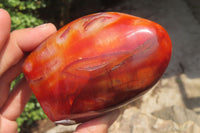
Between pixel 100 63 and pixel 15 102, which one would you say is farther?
pixel 15 102

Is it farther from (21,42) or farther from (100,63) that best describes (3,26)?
(100,63)

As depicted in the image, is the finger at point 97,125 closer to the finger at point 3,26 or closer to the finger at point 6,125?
the finger at point 6,125

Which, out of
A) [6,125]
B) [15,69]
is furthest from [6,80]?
[6,125]

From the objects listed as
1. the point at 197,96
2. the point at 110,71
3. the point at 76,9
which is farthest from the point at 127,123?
the point at 76,9

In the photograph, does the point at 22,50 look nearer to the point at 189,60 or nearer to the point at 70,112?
the point at 70,112

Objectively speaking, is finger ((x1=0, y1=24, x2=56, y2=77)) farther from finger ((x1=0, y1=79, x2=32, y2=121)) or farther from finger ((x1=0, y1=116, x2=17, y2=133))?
finger ((x1=0, y1=116, x2=17, y2=133))

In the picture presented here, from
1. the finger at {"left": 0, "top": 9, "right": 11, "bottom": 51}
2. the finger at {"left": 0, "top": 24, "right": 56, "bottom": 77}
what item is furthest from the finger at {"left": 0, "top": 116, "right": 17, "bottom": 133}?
the finger at {"left": 0, "top": 9, "right": 11, "bottom": 51}

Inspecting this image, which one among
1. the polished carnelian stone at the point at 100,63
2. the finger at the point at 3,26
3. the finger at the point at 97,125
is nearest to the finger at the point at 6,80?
the finger at the point at 3,26
